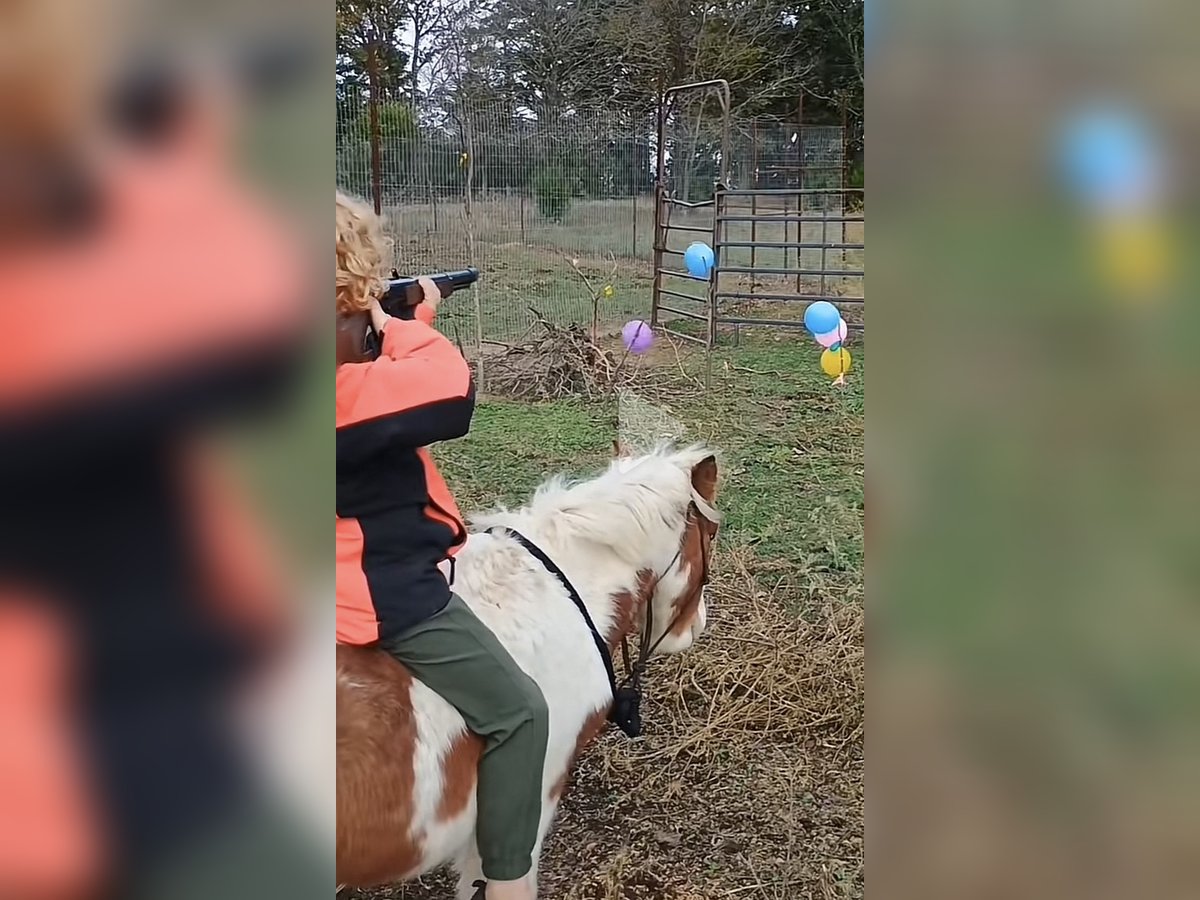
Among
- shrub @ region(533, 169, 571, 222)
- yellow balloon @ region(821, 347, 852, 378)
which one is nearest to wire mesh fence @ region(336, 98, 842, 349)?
shrub @ region(533, 169, 571, 222)

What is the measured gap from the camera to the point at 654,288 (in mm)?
2561

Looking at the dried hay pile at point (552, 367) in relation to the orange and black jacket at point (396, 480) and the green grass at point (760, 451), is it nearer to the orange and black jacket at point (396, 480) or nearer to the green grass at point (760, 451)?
the green grass at point (760, 451)

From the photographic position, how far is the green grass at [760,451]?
6.57ft

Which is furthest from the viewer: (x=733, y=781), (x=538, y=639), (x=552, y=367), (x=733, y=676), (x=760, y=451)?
(x=760, y=451)

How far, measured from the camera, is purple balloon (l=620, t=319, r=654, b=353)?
96.0 inches

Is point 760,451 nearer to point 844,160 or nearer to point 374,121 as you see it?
point 844,160

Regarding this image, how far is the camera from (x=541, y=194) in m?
2.14

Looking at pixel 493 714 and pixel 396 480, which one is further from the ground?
pixel 396 480
